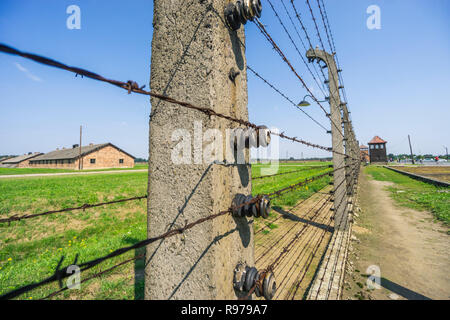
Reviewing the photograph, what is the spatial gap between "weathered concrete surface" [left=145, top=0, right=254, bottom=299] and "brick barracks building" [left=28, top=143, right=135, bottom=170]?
44318mm

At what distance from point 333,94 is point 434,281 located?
18.5ft

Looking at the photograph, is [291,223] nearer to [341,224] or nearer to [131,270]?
[341,224]

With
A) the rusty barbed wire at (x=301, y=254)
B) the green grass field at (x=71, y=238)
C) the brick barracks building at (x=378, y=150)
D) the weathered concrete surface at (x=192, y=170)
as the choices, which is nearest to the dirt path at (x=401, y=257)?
the rusty barbed wire at (x=301, y=254)

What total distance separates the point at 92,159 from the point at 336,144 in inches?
1780

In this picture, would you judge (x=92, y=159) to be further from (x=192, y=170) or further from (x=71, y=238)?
(x=192, y=170)

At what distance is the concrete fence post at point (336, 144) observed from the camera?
625cm

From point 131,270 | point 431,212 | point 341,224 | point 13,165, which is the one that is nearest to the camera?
point 131,270

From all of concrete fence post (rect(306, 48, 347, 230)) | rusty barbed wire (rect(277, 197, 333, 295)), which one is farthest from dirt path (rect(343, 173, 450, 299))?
rusty barbed wire (rect(277, 197, 333, 295))

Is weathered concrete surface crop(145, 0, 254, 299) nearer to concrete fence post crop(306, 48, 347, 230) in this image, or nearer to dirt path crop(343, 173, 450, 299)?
dirt path crop(343, 173, 450, 299)

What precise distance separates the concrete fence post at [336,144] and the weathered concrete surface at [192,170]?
17.3 ft

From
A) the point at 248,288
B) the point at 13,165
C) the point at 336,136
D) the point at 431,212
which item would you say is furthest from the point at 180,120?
the point at 13,165

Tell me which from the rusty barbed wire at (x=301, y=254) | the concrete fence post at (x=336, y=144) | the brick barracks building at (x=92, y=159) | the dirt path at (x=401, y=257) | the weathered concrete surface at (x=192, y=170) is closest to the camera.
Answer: the weathered concrete surface at (x=192, y=170)

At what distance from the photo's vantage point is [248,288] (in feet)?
5.68

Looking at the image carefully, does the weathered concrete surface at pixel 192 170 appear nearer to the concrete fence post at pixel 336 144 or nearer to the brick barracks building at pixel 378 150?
the concrete fence post at pixel 336 144
